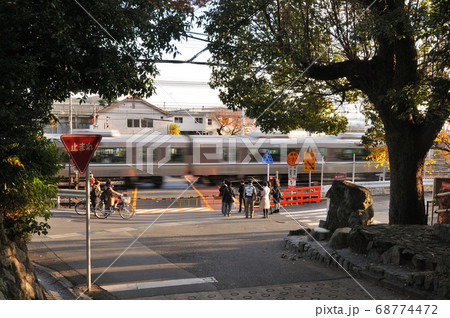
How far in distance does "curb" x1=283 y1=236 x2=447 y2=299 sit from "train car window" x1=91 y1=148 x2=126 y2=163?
15.6 meters

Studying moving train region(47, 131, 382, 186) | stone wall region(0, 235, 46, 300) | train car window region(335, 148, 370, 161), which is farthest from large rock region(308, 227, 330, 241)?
train car window region(335, 148, 370, 161)

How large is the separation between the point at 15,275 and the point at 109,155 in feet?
63.4

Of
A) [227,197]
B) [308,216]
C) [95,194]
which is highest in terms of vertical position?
[95,194]

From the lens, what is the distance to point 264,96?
12.1m

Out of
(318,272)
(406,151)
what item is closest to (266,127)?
(406,151)

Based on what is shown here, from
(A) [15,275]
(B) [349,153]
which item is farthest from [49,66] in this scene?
(B) [349,153]

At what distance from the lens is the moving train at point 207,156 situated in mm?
24219

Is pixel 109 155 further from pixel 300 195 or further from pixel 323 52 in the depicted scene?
pixel 323 52

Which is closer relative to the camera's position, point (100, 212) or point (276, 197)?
point (100, 212)

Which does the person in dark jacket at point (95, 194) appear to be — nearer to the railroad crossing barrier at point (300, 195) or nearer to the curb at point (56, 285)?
the curb at point (56, 285)

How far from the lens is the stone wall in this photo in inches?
194

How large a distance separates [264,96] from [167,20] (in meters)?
4.92

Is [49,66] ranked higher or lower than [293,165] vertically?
higher

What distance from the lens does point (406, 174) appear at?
1041 centimetres
